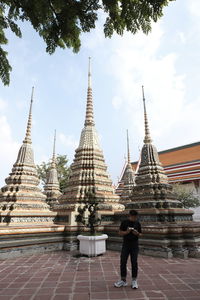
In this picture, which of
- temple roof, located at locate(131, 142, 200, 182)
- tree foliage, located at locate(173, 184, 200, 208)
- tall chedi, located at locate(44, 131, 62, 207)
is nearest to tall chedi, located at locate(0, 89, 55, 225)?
tall chedi, located at locate(44, 131, 62, 207)

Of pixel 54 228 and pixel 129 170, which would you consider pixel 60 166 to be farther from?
pixel 54 228

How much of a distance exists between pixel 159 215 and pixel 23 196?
7270mm

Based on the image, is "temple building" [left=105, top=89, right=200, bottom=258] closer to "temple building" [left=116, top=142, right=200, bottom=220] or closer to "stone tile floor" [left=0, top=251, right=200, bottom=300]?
"stone tile floor" [left=0, top=251, right=200, bottom=300]

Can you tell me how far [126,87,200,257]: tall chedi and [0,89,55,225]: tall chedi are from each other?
500cm

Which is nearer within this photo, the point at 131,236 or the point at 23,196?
the point at 131,236

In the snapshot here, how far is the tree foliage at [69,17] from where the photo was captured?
2.40m

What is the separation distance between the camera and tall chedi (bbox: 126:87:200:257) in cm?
790

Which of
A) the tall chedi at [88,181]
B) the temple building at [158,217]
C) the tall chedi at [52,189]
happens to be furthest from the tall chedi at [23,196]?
the tall chedi at [52,189]

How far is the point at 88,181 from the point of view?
478 inches

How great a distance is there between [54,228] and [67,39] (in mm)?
9106

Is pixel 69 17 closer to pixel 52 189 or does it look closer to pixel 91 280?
pixel 91 280

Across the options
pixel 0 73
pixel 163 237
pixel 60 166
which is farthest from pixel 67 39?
pixel 60 166

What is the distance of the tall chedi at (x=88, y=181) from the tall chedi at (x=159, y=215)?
1.83 meters

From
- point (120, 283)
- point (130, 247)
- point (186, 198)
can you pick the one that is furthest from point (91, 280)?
point (186, 198)
